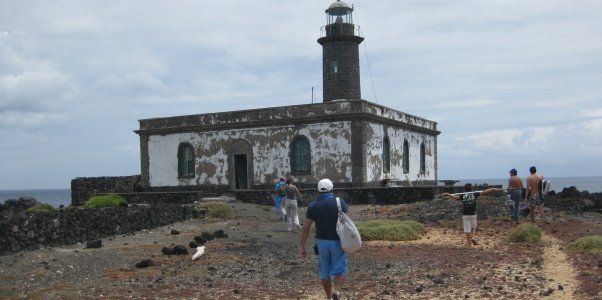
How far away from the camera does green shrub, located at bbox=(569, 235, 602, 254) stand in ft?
41.7

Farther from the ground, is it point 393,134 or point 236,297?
point 393,134

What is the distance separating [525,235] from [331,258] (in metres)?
8.12

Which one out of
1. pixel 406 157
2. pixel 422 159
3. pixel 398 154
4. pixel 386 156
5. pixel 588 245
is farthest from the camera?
pixel 422 159

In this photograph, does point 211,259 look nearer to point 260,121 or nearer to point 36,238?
point 36,238

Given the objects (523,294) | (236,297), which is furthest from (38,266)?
(523,294)

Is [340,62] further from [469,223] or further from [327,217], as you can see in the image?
[327,217]

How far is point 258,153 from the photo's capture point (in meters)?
31.0

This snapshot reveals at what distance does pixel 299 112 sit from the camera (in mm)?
29953

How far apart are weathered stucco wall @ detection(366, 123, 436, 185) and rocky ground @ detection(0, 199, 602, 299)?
12.2 metres

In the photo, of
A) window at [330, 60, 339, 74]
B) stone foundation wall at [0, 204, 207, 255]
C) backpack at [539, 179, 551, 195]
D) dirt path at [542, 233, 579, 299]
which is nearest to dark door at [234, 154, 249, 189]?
window at [330, 60, 339, 74]

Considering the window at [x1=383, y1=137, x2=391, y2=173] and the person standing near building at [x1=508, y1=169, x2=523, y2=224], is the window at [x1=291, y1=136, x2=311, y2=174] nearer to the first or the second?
the window at [x1=383, y1=137, x2=391, y2=173]

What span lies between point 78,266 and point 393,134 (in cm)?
2169

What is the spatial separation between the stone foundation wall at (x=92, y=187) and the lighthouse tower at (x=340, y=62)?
12.1m

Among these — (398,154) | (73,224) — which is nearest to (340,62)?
(398,154)
